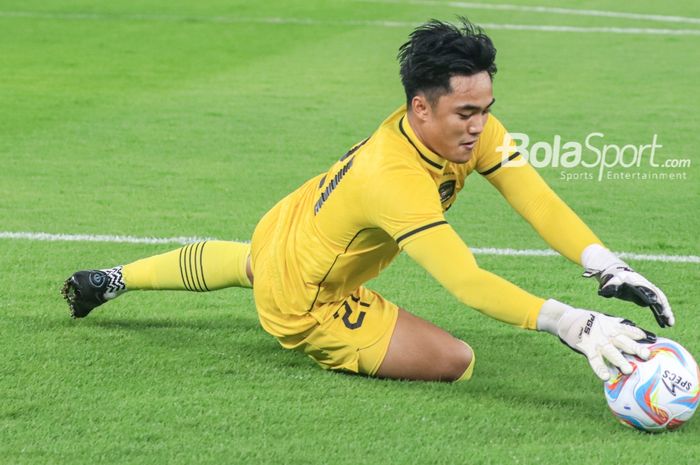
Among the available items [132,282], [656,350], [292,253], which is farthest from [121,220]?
[656,350]

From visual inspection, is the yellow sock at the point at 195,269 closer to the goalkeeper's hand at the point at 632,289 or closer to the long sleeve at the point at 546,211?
the long sleeve at the point at 546,211

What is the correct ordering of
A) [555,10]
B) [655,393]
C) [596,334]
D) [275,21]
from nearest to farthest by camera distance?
[596,334]
[655,393]
[275,21]
[555,10]

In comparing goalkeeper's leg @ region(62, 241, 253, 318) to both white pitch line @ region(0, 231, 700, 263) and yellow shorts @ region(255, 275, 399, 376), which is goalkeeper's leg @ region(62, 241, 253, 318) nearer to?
yellow shorts @ region(255, 275, 399, 376)

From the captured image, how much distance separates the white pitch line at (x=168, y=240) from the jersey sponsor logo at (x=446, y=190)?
167cm

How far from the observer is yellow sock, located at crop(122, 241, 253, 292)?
514 cm

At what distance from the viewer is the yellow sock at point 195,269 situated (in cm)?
514

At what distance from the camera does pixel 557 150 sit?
8.67 m

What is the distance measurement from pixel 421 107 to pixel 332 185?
0.46 m

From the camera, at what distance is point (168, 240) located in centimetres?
659

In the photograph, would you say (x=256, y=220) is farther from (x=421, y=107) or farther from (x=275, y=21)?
(x=275, y=21)

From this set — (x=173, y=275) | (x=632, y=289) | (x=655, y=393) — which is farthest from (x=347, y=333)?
A: (x=655, y=393)

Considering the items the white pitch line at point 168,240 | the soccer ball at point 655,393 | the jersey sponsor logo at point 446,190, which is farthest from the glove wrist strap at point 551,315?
the white pitch line at point 168,240

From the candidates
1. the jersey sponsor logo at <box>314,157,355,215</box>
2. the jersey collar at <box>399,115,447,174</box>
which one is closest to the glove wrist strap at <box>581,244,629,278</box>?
the jersey collar at <box>399,115,447,174</box>

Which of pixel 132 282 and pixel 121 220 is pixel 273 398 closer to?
pixel 132 282
